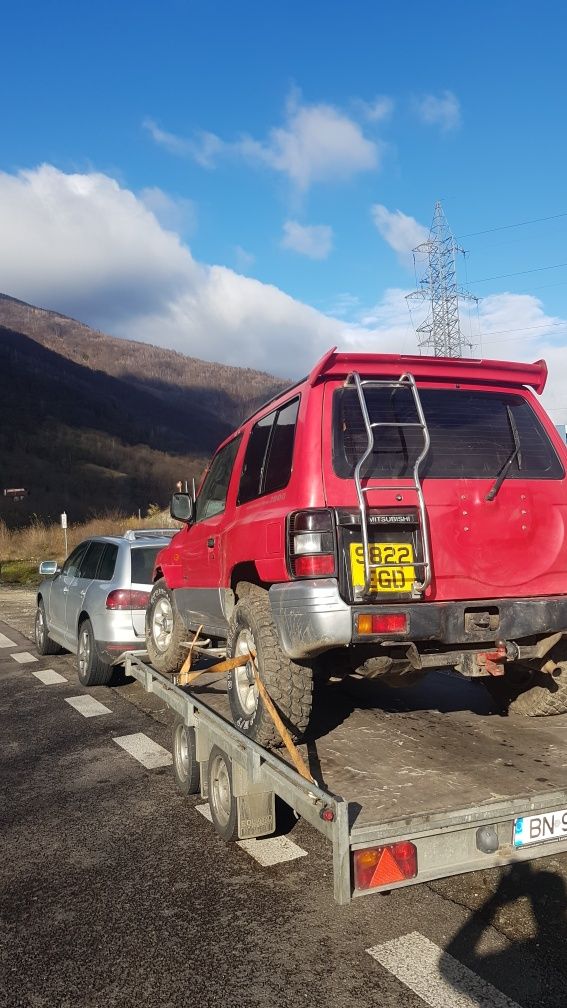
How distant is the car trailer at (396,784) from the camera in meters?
2.77

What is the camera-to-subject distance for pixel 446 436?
3.97 m

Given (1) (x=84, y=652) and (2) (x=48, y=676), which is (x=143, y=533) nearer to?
(1) (x=84, y=652)

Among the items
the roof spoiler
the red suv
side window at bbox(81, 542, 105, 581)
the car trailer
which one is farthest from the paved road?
side window at bbox(81, 542, 105, 581)

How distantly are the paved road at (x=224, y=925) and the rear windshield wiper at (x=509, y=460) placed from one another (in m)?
1.87

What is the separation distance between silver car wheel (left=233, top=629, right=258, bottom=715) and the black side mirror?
187 centimetres

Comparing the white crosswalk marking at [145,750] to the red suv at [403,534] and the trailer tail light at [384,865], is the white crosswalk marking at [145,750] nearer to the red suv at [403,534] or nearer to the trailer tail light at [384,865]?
the red suv at [403,534]

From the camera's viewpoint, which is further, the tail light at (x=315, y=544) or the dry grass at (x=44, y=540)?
the dry grass at (x=44, y=540)

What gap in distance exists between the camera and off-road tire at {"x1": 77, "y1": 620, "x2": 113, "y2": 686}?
7.80 m

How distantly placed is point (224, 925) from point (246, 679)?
1.35 metres

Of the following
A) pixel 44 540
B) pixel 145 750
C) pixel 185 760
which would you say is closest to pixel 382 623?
pixel 185 760

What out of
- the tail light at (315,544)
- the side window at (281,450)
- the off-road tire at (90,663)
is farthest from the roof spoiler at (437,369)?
the off-road tire at (90,663)

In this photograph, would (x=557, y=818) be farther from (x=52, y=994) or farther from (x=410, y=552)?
(x=52, y=994)

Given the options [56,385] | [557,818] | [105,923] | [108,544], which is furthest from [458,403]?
[56,385]

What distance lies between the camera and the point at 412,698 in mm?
5414
